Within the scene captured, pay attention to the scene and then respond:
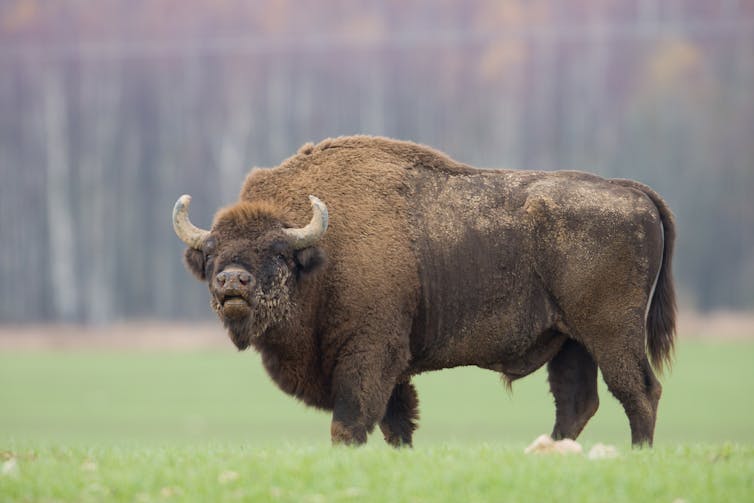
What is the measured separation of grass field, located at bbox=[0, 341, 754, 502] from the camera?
7.92 metres

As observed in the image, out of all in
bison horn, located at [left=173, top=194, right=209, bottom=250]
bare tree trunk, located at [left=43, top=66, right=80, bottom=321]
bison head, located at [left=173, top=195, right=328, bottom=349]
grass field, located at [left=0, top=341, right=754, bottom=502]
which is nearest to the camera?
grass field, located at [left=0, top=341, right=754, bottom=502]

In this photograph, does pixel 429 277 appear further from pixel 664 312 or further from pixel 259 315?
pixel 664 312

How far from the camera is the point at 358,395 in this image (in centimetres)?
1002

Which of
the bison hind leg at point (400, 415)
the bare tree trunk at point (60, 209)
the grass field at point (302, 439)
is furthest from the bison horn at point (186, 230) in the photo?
the bare tree trunk at point (60, 209)

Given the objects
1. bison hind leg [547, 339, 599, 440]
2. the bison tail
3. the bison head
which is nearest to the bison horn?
the bison head

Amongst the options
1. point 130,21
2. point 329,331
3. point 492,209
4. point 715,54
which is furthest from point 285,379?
point 130,21

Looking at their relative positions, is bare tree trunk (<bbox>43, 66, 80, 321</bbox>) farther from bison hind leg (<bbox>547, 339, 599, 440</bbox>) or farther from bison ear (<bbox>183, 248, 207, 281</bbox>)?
bison hind leg (<bbox>547, 339, 599, 440</bbox>)

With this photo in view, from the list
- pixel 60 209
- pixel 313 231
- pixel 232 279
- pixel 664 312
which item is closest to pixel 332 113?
pixel 60 209

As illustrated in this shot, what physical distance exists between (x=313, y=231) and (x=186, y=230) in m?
1.13

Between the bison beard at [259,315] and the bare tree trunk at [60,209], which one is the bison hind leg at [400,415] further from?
the bare tree trunk at [60,209]

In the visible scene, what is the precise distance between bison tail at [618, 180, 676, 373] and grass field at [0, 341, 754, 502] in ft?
2.76

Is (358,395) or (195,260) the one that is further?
(195,260)

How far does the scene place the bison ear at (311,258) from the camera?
10117 mm

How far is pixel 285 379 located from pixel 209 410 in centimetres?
2418
